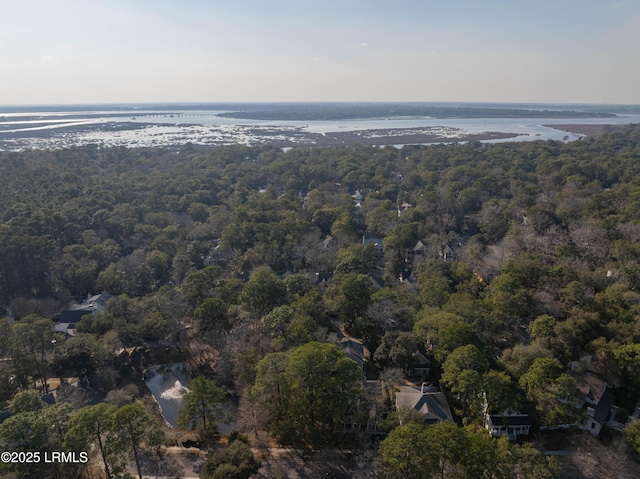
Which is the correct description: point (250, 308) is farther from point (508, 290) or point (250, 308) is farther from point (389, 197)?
point (389, 197)

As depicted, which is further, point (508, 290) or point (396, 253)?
point (396, 253)

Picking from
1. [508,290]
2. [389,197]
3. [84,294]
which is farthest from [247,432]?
[389,197]

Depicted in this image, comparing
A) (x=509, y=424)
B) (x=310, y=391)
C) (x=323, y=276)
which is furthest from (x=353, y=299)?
(x=509, y=424)

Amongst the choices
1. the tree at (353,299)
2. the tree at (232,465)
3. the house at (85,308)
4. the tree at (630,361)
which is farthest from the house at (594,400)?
the house at (85,308)

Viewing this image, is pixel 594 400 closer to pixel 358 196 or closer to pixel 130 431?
pixel 130 431

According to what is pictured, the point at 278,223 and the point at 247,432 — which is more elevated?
the point at 278,223

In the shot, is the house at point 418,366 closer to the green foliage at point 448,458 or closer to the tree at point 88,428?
the green foliage at point 448,458

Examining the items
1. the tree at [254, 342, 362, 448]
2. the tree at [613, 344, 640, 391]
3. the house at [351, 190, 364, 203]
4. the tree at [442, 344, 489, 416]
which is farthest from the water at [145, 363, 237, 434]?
the house at [351, 190, 364, 203]

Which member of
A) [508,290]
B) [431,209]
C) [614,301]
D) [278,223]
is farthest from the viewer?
[431,209]
